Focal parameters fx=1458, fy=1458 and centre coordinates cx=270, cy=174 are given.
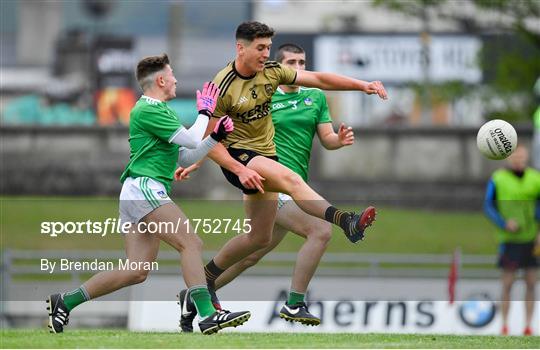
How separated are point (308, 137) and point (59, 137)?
20248mm

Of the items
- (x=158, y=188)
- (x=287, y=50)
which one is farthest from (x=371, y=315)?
(x=158, y=188)

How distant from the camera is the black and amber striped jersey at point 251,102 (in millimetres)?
12328

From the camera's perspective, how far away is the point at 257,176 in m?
12.2

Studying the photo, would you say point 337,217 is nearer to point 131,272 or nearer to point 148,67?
point 131,272

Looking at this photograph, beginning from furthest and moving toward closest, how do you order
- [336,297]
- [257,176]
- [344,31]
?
[344,31]
[336,297]
[257,176]

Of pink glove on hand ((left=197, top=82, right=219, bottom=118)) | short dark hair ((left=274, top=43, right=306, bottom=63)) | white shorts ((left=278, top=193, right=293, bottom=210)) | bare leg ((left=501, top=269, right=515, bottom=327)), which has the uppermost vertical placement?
short dark hair ((left=274, top=43, right=306, bottom=63))

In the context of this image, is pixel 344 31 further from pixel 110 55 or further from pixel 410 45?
pixel 110 55

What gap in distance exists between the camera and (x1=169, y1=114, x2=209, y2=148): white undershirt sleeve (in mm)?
11837

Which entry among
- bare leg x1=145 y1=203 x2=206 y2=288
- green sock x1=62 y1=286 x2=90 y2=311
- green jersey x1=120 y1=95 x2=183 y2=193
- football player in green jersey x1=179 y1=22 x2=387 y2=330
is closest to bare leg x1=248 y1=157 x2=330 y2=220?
football player in green jersey x1=179 y1=22 x2=387 y2=330

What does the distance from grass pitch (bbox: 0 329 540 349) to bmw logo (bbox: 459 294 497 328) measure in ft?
16.8

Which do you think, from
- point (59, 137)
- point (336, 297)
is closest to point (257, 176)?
point (336, 297)

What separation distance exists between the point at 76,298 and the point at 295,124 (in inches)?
107

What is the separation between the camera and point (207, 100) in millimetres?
11992

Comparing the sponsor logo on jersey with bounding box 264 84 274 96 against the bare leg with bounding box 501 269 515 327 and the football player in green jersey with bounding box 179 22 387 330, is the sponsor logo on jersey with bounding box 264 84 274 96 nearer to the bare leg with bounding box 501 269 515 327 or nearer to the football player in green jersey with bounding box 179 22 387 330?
the football player in green jersey with bounding box 179 22 387 330
